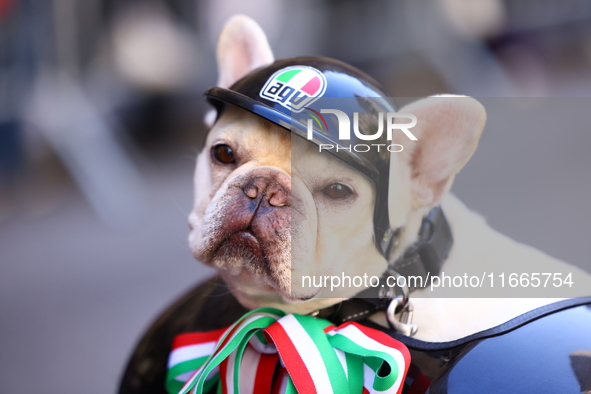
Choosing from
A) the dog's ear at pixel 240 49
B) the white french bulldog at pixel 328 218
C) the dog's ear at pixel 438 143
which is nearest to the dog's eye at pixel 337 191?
the white french bulldog at pixel 328 218

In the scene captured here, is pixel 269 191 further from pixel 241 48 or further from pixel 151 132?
pixel 151 132

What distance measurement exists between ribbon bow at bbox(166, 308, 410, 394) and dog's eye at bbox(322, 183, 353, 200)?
0.18 meters

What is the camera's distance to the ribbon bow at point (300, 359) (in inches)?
31.0

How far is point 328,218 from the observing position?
889 millimetres

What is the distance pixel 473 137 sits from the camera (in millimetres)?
851

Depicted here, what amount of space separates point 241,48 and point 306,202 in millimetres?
407

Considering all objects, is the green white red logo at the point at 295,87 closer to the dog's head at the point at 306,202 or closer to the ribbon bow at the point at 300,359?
the dog's head at the point at 306,202

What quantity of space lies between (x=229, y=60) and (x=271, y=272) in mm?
465

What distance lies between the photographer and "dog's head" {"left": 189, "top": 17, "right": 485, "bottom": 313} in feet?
2.82

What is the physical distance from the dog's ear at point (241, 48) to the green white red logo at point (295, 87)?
0.84ft

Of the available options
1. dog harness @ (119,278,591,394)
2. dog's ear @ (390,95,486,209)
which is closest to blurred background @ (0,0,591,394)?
dog's ear @ (390,95,486,209)

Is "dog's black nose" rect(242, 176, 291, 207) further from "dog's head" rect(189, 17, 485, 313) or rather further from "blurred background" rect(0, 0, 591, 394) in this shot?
"blurred background" rect(0, 0, 591, 394)

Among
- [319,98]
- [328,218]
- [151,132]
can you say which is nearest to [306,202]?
[328,218]

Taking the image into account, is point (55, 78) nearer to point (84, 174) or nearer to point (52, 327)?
point (84, 174)
